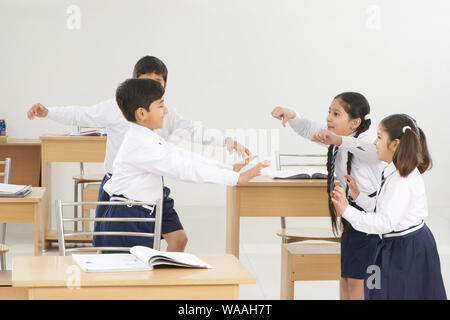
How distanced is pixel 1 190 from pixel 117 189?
992mm

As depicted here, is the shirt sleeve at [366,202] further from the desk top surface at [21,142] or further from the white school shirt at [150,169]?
the desk top surface at [21,142]

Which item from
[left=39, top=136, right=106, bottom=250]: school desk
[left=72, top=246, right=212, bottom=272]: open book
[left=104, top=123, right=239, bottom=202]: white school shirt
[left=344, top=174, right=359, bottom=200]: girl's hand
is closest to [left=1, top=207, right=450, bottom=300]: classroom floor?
[left=39, top=136, right=106, bottom=250]: school desk

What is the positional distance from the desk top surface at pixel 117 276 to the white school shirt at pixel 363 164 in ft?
3.39

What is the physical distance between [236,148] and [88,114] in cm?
97

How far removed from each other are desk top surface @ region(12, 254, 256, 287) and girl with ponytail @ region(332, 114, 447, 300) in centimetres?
62

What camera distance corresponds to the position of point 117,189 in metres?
2.56

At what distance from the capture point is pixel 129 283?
5.66 feet

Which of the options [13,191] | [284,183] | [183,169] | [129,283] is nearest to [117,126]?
[13,191]

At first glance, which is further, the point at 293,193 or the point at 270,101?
the point at 270,101

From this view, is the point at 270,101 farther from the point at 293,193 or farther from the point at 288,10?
the point at 293,193

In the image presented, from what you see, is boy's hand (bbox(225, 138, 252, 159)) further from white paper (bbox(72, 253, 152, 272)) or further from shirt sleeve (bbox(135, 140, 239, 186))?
white paper (bbox(72, 253, 152, 272))

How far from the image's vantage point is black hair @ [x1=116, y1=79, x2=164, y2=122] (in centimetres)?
257

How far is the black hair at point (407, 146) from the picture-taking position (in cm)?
234
